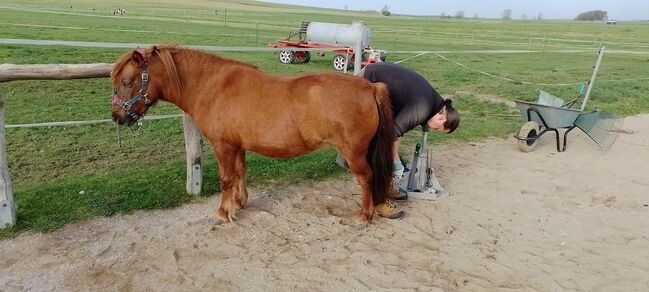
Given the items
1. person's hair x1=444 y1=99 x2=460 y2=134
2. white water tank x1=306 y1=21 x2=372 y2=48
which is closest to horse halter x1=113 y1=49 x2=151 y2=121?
person's hair x1=444 y1=99 x2=460 y2=134

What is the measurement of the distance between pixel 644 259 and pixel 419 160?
2.00 metres

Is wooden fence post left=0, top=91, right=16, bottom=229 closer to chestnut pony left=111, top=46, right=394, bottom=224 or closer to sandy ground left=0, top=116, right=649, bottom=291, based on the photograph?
sandy ground left=0, top=116, right=649, bottom=291

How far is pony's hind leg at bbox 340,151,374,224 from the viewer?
12.2 ft

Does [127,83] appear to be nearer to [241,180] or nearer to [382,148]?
[241,180]

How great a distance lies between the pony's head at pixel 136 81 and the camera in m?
3.46

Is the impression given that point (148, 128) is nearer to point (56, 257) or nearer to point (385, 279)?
point (56, 257)

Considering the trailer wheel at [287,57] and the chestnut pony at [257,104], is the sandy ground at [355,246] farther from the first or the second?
the trailer wheel at [287,57]

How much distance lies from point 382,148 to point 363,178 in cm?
29

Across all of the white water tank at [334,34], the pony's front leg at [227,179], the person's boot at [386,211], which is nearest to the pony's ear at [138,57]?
the pony's front leg at [227,179]

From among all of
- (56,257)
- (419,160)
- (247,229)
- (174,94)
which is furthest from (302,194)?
(56,257)

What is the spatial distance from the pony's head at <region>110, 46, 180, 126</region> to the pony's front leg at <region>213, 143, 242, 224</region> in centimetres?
63

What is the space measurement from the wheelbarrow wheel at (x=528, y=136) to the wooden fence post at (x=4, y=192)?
5.75 meters

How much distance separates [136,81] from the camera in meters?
3.49

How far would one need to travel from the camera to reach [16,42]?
12.2 ft
